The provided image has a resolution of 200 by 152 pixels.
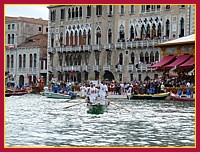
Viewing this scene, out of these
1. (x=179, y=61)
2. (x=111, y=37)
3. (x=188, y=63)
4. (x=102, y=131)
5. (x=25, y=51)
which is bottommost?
(x=102, y=131)

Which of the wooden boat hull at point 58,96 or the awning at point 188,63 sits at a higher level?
the awning at point 188,63

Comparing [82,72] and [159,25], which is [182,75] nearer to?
[159,25]

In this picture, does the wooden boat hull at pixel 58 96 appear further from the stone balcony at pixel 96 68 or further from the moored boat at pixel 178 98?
the stone balcony at pixel 96 68

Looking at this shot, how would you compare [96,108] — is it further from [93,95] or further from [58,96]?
[58,96]

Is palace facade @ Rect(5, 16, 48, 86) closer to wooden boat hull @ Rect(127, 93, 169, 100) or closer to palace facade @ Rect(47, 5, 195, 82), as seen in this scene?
palace facade @ Rect(47, 5, 195, 82)

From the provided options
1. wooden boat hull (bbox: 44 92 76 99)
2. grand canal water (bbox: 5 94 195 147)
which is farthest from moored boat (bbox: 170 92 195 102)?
grand canal water (bbox: 5 94 195 147)

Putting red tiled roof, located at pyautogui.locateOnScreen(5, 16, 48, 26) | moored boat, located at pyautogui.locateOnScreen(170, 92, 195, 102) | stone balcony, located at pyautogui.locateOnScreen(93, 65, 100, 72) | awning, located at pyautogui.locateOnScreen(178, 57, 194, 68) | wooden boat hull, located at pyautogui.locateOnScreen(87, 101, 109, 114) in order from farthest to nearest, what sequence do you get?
1. red tiled roof, located at pyautogui.locateOnScreen(5, 16, 48, 26)
2. stone balcony, located at pyautogui.locateOnScreen(93, 65, 100, 72)
3. awning, located at pyautogui.locateOnScreen(178, 57, 194, 68)
4. moored boat, located at pyautogui.locateOnScreen(170, 92, 195, 102)
5. wooden boat hull, located at pyautogui.locateOnScreen(87, 101, 109, 114)

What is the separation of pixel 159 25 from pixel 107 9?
22.8 ft

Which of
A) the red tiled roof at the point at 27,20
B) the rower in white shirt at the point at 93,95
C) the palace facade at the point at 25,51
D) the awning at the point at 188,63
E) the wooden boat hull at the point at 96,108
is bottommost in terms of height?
the wooden boat hull at the point at 96,108

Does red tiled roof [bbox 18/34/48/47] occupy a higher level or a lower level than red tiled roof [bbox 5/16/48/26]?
lower

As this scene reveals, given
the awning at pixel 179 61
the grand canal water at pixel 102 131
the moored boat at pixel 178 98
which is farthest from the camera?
the awning at pixel 179 61

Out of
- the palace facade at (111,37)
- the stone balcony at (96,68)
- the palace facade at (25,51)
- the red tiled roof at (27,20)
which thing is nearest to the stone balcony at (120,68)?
the palace facade at (111,37)

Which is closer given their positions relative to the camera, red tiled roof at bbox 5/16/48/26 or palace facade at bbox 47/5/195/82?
palace facade at bbox 47/5/195/82

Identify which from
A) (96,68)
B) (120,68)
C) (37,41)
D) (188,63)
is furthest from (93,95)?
(37,41)
